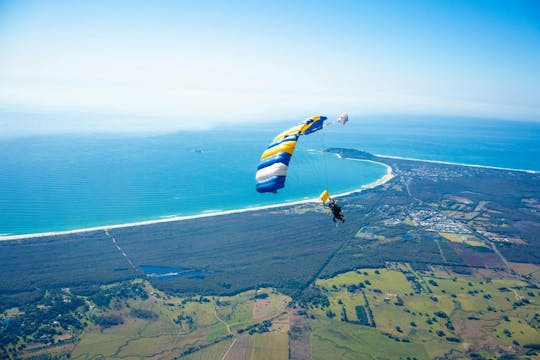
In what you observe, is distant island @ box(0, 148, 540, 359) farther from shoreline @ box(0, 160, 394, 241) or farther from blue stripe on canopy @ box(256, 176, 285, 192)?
blue stripe on canopy @ box(256, 176, 285, 192)

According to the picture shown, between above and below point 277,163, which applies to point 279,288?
below

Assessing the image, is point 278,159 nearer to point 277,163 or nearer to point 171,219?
point 277,163

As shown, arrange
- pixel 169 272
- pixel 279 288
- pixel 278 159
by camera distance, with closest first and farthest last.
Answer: pixel 278 159 → pixel 279 288 → pixel 169 272

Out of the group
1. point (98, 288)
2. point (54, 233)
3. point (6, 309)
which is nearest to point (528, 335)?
point (98, 288)

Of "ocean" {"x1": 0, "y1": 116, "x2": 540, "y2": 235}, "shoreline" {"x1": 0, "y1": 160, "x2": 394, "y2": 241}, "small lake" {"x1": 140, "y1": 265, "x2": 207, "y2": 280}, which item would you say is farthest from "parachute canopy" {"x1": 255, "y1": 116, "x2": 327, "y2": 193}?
"ocean" {"x1": 0, "y1": 116, "x2": 540, "y2": 235}

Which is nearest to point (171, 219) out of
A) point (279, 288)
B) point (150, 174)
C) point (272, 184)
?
point (279, 288)

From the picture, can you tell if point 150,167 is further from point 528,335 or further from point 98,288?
point 528,335

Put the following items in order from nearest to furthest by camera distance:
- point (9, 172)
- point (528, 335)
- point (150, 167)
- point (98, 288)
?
point (528, 335) < point (98, 288) < point (9, 172) < point (150, 167)
